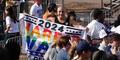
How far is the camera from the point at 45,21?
28.2 ft

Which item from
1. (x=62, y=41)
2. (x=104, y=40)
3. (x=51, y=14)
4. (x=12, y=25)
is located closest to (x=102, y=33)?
(x=104, y=40)

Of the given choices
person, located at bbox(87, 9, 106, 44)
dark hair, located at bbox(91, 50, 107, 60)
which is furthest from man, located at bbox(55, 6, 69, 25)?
dark hair, located at bbox(91, 50, 107, 60)

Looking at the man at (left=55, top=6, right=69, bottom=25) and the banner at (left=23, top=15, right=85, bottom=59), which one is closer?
the man at (left=55, top=6, right=69, bottom=25)

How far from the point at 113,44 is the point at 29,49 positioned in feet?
9.19

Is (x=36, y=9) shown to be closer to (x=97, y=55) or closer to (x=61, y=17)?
(x=61, y=17)

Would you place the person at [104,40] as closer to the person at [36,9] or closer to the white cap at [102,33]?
the white cap at [102,33]

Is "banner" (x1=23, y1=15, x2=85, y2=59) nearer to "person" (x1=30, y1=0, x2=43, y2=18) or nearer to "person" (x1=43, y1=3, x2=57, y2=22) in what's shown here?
"person" (x1=43, y1=3, x2=57, y2=22)

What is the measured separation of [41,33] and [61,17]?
88 cm

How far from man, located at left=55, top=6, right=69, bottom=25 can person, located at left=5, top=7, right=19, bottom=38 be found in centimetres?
202

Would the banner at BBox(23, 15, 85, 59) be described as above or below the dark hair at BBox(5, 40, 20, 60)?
below

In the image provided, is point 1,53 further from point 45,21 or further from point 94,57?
point 45,21

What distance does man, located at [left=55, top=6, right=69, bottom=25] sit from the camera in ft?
26.8

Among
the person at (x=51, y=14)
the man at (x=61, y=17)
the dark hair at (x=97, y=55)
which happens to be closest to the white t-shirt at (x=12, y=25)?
the person at (x=51, y=14)

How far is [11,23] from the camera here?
10016 mm
